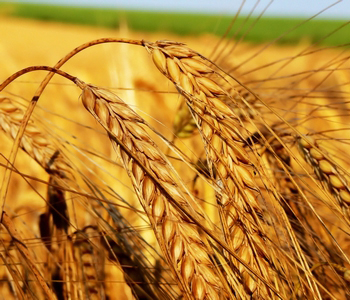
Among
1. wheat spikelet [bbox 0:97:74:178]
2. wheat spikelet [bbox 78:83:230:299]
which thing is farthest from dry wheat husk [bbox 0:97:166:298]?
wheat spikelet [bbox 78:83:230:299]

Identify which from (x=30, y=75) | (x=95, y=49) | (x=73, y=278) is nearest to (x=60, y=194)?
(x=73, y=278)

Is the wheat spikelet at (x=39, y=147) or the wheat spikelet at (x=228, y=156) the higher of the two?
the wheat spikelet at (x=39, y=147)

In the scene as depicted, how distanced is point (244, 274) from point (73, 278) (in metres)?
0.38

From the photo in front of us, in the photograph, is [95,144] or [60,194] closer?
[60,194]

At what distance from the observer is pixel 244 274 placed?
1.72ft

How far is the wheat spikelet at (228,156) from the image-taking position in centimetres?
52

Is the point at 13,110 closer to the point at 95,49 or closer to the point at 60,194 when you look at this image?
the point at 60,194

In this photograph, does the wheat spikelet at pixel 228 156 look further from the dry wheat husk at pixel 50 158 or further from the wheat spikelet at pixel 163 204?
the dry wheat husk at pixel 50 158

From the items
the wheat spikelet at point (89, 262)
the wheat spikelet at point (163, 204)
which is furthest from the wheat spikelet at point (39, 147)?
the wheat spikelet at point (163, 204)

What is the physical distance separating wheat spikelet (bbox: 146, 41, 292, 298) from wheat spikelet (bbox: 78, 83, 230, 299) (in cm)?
4

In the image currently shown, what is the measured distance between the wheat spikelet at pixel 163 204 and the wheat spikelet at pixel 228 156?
4 centimetres

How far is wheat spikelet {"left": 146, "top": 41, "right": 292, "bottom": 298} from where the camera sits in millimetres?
518

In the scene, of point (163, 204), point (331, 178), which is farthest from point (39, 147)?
point (331, 178)

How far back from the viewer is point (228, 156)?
525 mm
